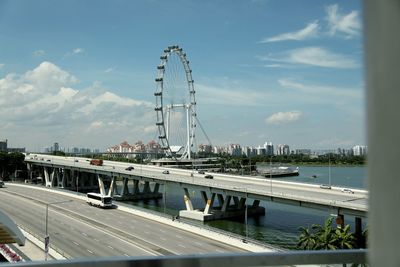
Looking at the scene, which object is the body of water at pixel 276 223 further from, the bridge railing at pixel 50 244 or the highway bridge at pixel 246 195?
the bridge railing at pixel 50 244

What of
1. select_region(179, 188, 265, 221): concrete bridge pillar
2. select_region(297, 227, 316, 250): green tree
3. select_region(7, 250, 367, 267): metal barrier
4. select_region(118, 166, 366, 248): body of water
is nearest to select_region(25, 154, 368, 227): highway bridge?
select_region(179, 188, 265, 221): concrete bridge pillar

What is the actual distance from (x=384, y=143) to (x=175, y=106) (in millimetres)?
75853

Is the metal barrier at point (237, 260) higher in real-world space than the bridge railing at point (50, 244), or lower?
higher

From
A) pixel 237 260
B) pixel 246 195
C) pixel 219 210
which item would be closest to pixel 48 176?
pixel 219 210

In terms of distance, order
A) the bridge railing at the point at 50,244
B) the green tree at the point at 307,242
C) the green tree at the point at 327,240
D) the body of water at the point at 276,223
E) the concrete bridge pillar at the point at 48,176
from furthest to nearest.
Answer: the concrete bridge pillar at the point at 48,176 → the body of water at the point at 276,223 → the green tree at the point at 307,242 → the bridge railing at the point at 50,244 → the green tree at the point at 327,240

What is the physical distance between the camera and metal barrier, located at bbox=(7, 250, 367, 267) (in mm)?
1704

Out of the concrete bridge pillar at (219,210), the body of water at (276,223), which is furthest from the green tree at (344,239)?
the concrete bridge pillar at (219,210)

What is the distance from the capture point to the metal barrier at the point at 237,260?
5.59ft

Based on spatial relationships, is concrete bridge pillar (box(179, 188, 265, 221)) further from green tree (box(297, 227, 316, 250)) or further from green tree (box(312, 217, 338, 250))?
green tree (box(312, 217, 338, 250))

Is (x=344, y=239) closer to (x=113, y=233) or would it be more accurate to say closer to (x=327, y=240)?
(x=327, y=240)

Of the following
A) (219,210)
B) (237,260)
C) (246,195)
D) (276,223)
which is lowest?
(276,223)

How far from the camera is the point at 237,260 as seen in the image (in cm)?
184

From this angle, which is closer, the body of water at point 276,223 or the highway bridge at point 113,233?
the highway bridge at point 113,233

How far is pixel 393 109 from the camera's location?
825mm
